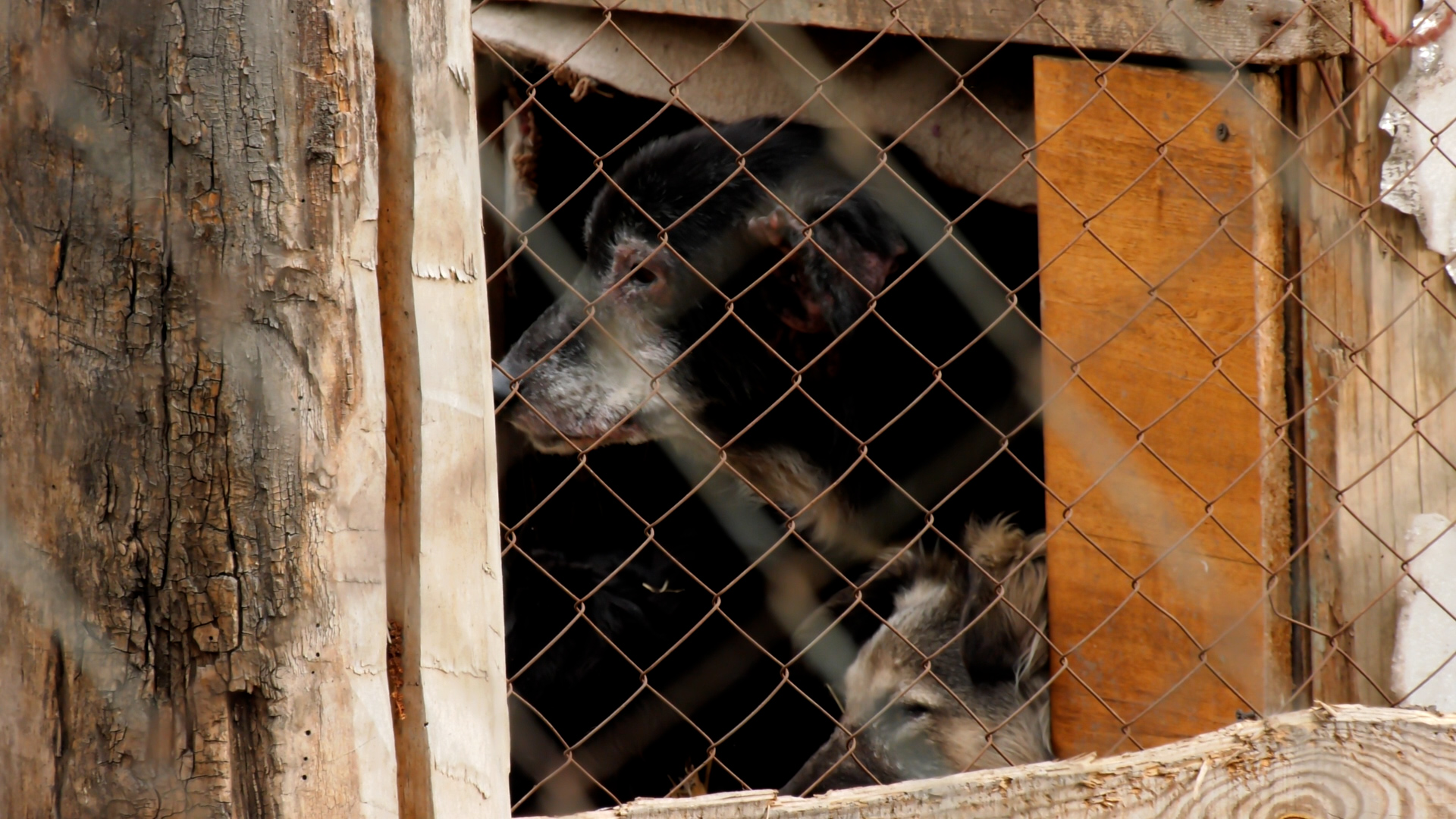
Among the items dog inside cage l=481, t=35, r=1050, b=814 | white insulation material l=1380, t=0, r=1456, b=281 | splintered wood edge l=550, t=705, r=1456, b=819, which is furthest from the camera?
dog inside cage l=481, t=35, r=1050, b=814

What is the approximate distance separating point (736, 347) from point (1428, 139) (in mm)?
1668

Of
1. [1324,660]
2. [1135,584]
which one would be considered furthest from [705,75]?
[1324,660]

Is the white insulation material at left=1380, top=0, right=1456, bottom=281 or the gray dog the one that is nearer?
the white insulation material at left=1380, top=0, right=1456, bottom=281

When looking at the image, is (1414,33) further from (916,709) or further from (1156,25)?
(916,709)

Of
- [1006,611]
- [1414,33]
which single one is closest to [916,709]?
[1006,611]

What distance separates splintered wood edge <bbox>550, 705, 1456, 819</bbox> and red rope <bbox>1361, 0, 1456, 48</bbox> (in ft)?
4.22

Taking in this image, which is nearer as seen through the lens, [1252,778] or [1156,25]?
[1252,778]

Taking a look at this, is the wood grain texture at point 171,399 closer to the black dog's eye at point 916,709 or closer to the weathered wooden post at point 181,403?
the weathered wooden post at point 181,403

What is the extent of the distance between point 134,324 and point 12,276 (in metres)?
0.12

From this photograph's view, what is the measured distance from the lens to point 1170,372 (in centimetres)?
255

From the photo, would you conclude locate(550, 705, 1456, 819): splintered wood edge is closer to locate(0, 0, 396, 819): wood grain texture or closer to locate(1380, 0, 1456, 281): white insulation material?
locate(1380, 0, 1456, 281): white insulation material

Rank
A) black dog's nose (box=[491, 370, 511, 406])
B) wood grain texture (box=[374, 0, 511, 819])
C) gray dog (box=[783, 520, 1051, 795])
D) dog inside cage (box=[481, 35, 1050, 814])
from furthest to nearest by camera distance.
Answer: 1. black dog's nose (box=[491, 370, 511, 406])
2. dog inside cage (box=[481, 35, 1050, 814])
3. gray dog (box=[783, 520, 1051, 795])
4. wood grain texture (box=[374, 0, 511, 819])

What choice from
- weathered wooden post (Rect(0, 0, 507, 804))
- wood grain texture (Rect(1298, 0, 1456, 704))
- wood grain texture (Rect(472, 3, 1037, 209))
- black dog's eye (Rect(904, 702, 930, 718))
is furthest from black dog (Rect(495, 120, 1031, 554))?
weathered wooden post (Rect(0, 0, 507, 804))

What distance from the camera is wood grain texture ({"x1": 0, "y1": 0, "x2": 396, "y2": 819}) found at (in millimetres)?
1144
